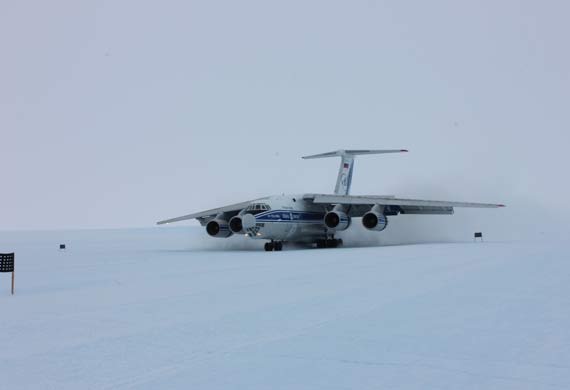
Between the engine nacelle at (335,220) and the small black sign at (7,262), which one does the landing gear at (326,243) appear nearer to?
the engine nacelle at (335,220)

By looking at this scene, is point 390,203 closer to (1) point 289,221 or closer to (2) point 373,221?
(2) point 373,221

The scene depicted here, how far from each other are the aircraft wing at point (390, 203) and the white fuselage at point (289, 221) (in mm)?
740

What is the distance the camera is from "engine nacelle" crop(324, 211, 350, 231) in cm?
2756

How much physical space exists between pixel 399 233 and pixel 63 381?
114ft

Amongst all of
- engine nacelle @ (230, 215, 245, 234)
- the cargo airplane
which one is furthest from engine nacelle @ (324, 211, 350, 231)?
engine nacelle @ (230, 215, 245, 234)

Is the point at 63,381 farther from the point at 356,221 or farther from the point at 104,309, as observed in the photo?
the point at 356,221

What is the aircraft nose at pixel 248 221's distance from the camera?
2441 cm

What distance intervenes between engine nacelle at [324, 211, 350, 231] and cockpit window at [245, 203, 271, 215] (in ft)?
12.5

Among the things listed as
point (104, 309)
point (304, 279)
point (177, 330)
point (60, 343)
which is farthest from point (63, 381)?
point (304, 279)

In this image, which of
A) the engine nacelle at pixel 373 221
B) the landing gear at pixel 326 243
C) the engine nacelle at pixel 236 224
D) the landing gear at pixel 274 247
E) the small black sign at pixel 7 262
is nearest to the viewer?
the small black sign at pixel 7 262

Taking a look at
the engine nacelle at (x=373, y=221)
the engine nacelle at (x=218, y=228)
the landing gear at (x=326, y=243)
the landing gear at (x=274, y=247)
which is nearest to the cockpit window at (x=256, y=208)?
the landing gear at (x=274, y=247)

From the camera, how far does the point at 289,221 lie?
2645 cm

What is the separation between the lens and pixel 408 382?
176 inches

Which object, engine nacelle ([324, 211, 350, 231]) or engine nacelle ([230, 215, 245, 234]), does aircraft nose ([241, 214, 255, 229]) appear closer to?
engine nacelle ([230, 215, 245, 234])
